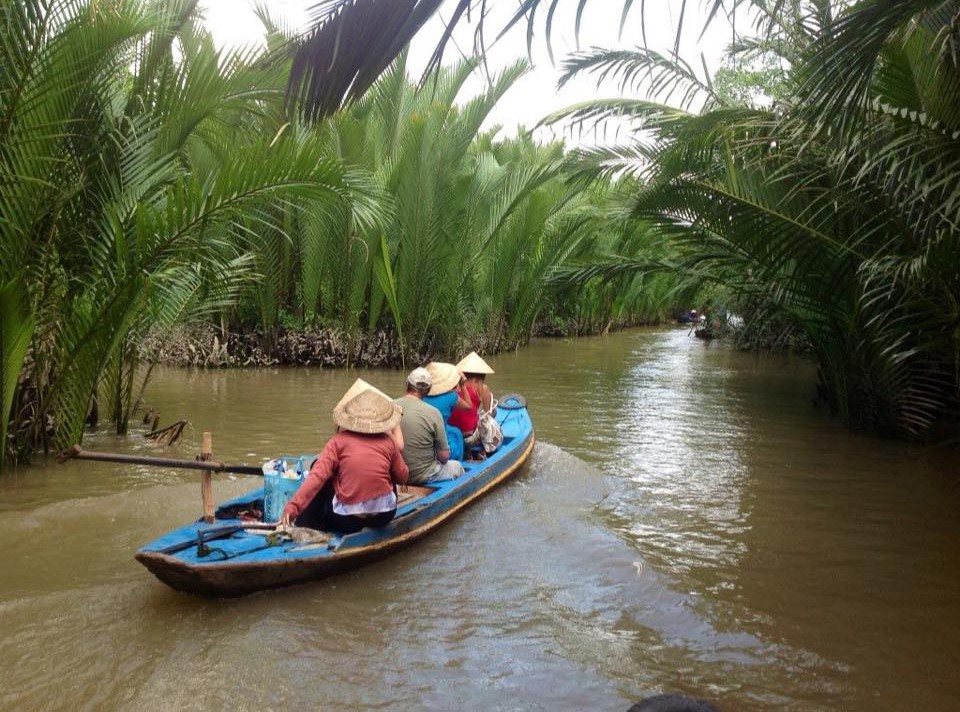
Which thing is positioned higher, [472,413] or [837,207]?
[837,207]

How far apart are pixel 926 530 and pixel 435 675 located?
14.8 feet

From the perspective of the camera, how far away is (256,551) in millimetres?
4887

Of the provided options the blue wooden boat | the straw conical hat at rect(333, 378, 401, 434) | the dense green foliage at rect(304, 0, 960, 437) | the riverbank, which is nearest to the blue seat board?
the blue wooden boat

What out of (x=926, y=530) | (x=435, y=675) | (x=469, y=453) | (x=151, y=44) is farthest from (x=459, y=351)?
(x=435, y=675)

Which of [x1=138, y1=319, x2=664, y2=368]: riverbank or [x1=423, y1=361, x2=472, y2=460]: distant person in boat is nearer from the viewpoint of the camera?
[x1=423, y1=361, x2=472, y2=460]: distant person in boat

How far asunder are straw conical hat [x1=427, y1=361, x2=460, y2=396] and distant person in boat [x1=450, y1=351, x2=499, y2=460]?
1.05 ft

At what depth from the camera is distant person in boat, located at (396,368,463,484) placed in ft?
21.4

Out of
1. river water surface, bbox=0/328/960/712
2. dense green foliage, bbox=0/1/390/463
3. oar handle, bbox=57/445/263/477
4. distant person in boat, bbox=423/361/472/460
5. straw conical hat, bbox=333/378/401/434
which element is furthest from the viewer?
distant person in boat, bbox=423/361/472/460

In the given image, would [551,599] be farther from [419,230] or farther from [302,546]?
[419,230]

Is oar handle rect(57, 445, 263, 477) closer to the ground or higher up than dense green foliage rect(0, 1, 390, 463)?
closer to the ground

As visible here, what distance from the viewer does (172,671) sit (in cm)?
408

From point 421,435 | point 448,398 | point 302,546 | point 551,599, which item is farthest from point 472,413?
point 302,546

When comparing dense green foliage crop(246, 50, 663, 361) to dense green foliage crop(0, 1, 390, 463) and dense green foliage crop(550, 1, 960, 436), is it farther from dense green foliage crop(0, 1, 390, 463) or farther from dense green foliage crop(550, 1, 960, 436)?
dense green foliage crop(0, 1, 390, 463)

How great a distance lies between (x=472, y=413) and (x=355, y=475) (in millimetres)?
2692
